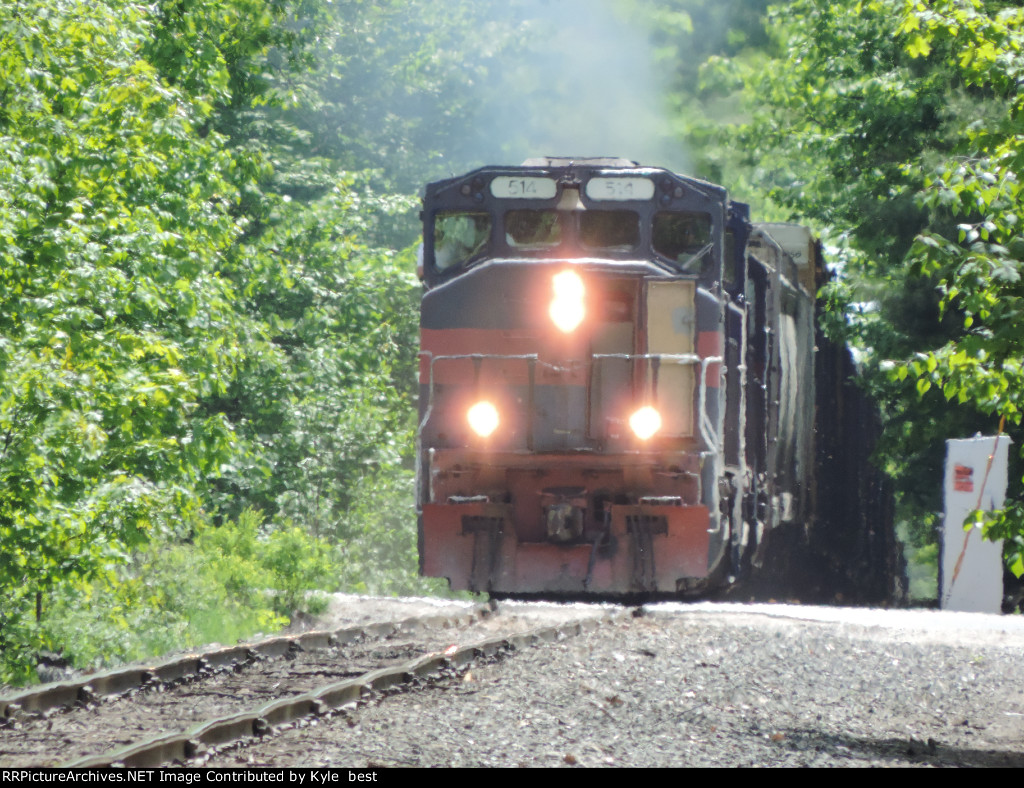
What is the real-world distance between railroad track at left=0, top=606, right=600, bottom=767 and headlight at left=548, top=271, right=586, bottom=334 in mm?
2414

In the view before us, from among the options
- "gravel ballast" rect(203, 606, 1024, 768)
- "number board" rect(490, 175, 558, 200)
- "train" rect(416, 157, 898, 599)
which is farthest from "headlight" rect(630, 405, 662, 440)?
"number board" rect(490, 175, 558, 200)

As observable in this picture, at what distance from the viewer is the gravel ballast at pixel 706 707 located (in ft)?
18.7

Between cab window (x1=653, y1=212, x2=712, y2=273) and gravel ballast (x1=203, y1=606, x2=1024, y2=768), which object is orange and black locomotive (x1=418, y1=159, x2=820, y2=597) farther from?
gravel ballast (x1=203, y1=606, x2=1024, y2=768)

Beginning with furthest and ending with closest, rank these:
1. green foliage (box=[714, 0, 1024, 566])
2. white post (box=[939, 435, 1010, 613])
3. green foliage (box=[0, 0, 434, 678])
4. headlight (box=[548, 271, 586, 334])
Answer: white post (box=[939, 435, 1010, 613]), headlight (box=[548, 271, 586, 334]), green foliage (box=[0, 0, 434, 678]), green foliage (box=[714, 0, 1024, 566])

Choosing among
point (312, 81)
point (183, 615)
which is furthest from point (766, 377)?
point (312, 81)

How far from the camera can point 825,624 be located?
34.0 feet

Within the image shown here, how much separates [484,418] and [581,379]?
2.73 feet

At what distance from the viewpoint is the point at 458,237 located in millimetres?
11344

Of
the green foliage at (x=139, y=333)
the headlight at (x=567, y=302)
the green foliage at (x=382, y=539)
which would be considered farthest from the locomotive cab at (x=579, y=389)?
the green foliage at (x=382, y=539)

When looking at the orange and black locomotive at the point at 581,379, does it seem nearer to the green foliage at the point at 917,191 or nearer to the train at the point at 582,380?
the train at the point at 582,380

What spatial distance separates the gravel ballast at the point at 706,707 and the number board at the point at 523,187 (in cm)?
356

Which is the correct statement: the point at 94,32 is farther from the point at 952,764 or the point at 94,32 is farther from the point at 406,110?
the point at 406,110

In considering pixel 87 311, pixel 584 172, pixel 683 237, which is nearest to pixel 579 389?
pixel 683 237

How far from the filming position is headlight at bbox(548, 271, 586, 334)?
1092 centimetres
